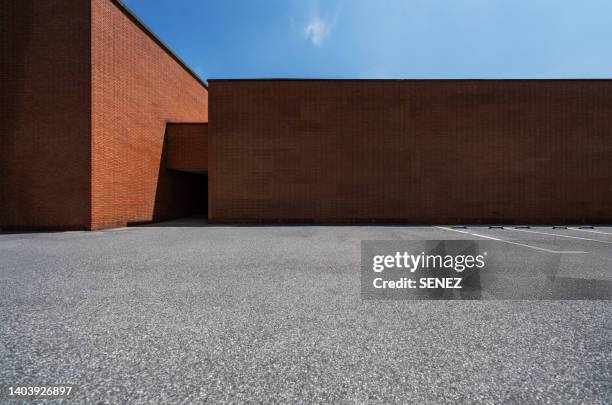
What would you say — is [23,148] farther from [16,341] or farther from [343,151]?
[343,151]

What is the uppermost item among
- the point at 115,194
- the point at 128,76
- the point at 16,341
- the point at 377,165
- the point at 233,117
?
the point at 128,76

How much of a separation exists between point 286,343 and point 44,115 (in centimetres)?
1384

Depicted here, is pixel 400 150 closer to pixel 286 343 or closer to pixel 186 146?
pixel 186 146

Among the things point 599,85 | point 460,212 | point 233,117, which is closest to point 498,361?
point 460,212

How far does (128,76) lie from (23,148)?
5182mm

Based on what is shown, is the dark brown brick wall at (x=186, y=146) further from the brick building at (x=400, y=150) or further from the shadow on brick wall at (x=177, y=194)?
the brick building at (x=400, y=150)

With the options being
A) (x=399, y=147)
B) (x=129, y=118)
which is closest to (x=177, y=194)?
(x=129, y=118)

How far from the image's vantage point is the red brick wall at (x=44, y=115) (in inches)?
378

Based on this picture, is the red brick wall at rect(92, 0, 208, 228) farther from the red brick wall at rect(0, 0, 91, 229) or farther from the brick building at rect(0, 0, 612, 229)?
the red brick wall at rect(0, 0, 91, 229)

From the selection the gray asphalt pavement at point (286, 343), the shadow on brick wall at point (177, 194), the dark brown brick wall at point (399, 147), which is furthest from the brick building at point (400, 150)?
the gray asphalt pavement at point (286, 343)

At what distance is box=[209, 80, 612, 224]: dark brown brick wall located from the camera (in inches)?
483

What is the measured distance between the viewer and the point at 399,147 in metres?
12.5

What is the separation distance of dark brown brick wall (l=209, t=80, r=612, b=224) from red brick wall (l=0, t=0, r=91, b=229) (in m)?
5.19

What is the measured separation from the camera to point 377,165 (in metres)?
12.4
